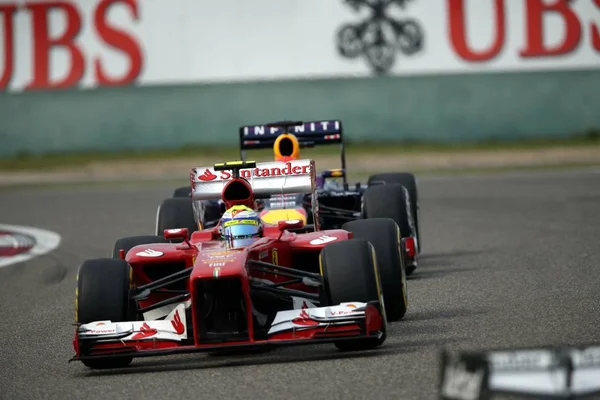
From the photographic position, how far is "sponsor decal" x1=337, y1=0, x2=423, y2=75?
112ft

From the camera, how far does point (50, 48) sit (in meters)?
35.4

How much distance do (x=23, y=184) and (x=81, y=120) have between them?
4.28m

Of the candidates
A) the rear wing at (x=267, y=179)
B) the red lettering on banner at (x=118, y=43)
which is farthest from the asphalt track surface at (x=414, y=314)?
the red lettering on banner at (x=118, y=43)

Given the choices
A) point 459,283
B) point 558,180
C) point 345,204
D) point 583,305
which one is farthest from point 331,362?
point 558,180

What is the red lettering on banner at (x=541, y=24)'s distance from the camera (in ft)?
111

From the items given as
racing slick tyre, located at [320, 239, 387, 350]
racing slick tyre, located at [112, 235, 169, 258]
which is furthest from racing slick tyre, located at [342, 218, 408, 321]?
racing slick tyre, located at [112, 235, 169, 258]

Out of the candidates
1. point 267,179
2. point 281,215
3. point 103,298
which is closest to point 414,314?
point 267,179

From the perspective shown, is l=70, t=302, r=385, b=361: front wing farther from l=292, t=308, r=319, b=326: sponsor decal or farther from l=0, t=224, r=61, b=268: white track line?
l=0, t=224, r=61, b=268: white track line

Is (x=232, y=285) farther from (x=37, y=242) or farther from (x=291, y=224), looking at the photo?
(x=37, y=242)

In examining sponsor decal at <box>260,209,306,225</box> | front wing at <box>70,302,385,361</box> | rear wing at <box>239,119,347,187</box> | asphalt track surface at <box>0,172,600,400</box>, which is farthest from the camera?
rear wing at <box>239,119,347,187</box>

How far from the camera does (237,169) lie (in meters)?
11.1

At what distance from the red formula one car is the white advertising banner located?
24582 mm

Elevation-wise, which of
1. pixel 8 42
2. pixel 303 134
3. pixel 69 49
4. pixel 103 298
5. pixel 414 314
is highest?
pixel 8 42

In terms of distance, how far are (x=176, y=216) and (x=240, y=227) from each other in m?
3.56
